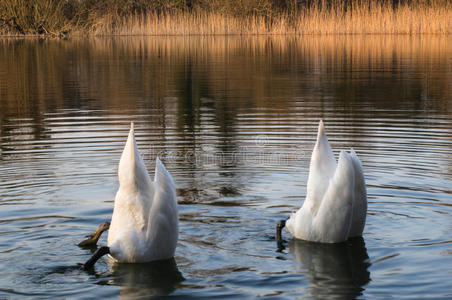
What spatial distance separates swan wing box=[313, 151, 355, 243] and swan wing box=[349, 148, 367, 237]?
21 centimetres

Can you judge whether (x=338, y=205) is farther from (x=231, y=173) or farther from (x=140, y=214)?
(x=231, y=173)

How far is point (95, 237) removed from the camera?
22.2ft

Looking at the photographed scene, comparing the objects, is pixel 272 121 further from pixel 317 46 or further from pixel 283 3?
pixel 283 3

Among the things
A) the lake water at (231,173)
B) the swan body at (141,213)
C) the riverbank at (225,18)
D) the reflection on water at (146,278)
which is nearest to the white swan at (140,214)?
the swan body at (141,213)

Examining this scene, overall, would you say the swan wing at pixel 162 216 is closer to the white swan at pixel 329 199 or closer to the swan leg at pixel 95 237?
the swan leg at pixel 95 237

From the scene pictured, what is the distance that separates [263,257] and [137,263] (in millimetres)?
1171

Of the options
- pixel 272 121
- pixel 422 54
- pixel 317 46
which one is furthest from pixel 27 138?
pixel 317 46

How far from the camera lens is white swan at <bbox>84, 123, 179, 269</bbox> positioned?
19.1ft

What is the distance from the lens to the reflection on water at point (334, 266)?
5840 millimetres

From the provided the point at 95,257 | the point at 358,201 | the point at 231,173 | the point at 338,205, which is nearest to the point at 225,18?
the point at 231,173

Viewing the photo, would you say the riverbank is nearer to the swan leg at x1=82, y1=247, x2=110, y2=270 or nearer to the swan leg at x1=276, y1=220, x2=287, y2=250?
the swan leg at x1=276, y1=220, x2=287, y2=250

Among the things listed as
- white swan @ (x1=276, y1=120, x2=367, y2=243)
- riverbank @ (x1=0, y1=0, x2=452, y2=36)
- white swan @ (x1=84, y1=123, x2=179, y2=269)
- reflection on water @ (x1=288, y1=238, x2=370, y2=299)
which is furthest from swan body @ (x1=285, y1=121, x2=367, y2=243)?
riverbank @ (x1=0, y1=0, x2=452, y2=36)

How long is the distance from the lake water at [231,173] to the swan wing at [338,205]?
0.22 metres

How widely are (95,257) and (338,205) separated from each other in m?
2.22
